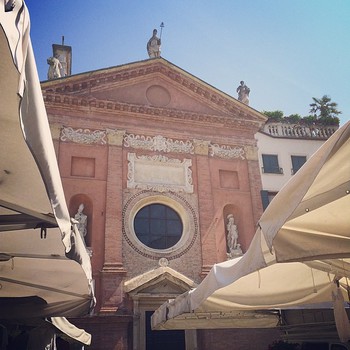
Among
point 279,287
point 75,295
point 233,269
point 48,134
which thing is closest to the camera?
point 48,134

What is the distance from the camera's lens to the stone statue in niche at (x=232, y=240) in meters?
13.1

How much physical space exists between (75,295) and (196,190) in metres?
9.66

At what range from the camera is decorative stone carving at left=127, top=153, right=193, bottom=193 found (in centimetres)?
1337

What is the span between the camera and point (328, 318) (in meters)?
5.66

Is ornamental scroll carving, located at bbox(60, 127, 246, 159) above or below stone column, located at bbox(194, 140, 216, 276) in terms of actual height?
above

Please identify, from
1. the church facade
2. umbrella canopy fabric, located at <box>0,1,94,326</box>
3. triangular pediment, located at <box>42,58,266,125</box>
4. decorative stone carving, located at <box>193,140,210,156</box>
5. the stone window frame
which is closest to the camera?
umbrella canopy fabric, located at <box>0,1,94,326</box>

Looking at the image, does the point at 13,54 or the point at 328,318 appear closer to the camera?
the point at 13,54

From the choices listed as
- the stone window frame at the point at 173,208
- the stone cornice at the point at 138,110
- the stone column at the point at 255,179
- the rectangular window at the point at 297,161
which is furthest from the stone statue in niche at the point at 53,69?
the rectangular window at the point at 297,161

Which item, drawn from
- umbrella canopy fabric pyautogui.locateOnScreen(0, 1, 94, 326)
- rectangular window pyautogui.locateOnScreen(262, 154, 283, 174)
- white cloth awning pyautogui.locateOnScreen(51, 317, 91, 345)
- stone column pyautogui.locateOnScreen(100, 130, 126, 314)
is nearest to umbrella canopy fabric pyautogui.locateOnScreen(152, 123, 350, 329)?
umbrella canopy fabric pyautogui.locateOnScreen(0, 1, 94, 326)

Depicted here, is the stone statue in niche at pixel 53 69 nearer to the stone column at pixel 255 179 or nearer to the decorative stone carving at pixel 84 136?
the decorative stone carving at pixel 84 136

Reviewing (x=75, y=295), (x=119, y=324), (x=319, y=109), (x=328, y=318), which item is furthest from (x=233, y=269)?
(x=319, y=109)

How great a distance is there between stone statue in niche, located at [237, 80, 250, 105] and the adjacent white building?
1.46m

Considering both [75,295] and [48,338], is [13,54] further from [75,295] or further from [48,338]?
[48,338]

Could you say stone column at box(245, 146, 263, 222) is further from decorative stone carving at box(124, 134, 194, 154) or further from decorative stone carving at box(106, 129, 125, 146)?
decorative stone carving at box(106, 129, 125, 146)
